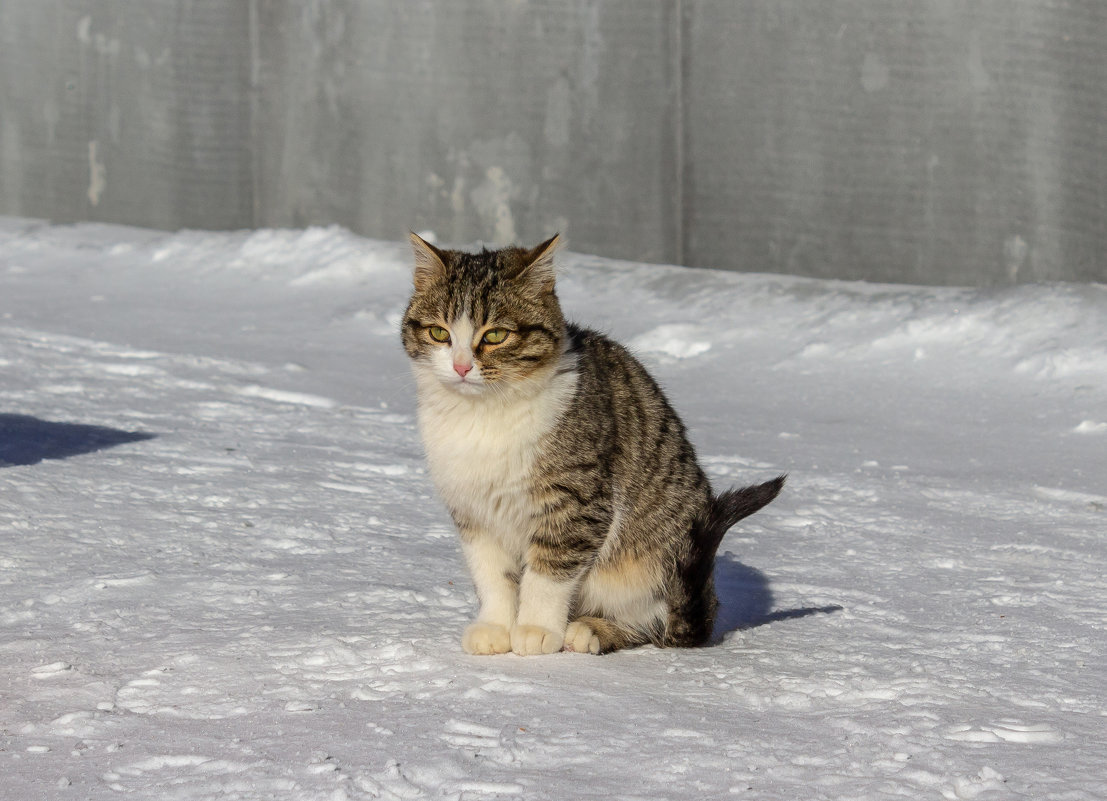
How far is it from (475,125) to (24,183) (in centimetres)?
291

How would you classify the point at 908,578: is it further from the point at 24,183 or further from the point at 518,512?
the point at 24,183

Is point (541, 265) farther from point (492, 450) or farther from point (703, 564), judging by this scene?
point (703, 564)

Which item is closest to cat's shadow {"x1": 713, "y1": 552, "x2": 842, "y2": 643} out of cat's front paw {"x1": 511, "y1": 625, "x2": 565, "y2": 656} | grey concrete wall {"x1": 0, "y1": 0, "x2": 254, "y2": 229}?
cat's front paw {"x1": 511, "y1": 625, "x2": 565, "y2": 656}

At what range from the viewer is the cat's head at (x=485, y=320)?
2.71 meters

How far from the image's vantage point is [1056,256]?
6.23 meters

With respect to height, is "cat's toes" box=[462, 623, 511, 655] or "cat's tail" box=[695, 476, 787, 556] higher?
A: "cat's tail" box=[695, 476, 787, 556]

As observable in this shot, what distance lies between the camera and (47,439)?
14.0 ft

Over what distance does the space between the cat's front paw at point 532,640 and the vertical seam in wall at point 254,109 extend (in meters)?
5.52

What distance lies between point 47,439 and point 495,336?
2156 mm

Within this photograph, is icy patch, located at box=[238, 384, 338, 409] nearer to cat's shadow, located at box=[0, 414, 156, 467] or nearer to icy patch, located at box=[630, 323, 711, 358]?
cat's shadow, located at box=[0, 414, 156, 467]

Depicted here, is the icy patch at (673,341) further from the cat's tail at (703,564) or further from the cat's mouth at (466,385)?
the cat's mouth at (466,385)

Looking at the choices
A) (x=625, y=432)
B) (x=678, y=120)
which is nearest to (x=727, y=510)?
Result: (x=625, y=432)

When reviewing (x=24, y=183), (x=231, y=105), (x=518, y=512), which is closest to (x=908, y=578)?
(x=518, y=512)

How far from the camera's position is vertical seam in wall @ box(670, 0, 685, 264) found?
684 cm
